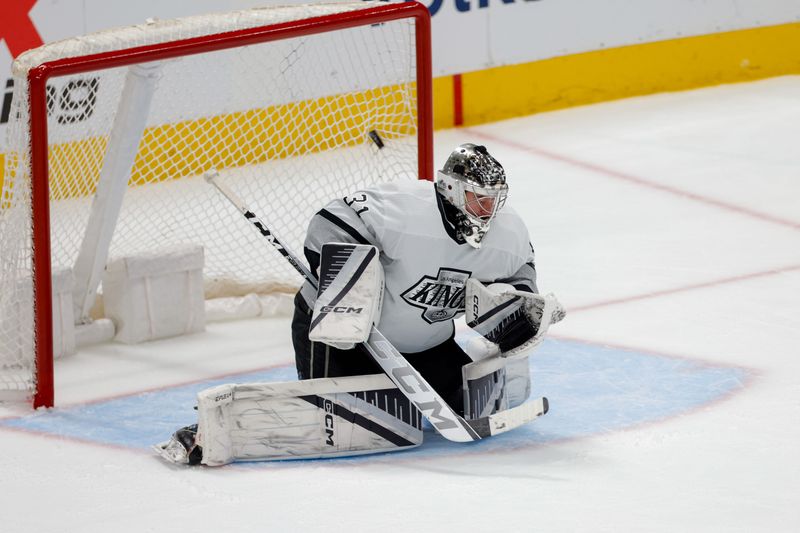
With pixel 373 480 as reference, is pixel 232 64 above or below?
above

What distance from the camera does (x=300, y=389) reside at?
3457mm

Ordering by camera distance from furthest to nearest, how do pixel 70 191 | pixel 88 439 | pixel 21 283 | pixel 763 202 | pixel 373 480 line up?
pixel 763 202 → pixel 70 191 → pixel 21 283 → pixel 88 439 → pixel 373 480

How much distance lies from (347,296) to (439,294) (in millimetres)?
275

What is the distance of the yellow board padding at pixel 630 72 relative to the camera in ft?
23.0

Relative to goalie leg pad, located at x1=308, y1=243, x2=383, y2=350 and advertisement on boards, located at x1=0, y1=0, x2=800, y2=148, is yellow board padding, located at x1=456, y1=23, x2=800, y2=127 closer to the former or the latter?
advertisement on boards, located at x1=0, y1=0, x2=800, y2=148

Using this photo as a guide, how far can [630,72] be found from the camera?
288 inches

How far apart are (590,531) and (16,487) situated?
4.07 feet

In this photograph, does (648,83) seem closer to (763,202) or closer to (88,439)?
(763,202)

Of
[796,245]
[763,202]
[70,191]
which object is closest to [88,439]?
[70,191]

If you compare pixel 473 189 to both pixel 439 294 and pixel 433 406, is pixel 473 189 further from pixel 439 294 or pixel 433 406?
pixel 433 406

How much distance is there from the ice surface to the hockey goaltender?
72 mm

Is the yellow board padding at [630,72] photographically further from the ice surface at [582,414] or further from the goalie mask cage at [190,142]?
the goalie mask cage at [190,142]

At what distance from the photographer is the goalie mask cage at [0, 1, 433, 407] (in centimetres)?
389

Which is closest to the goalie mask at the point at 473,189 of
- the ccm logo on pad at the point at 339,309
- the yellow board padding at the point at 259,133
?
the ccm logo on pad at the point at 339,309
